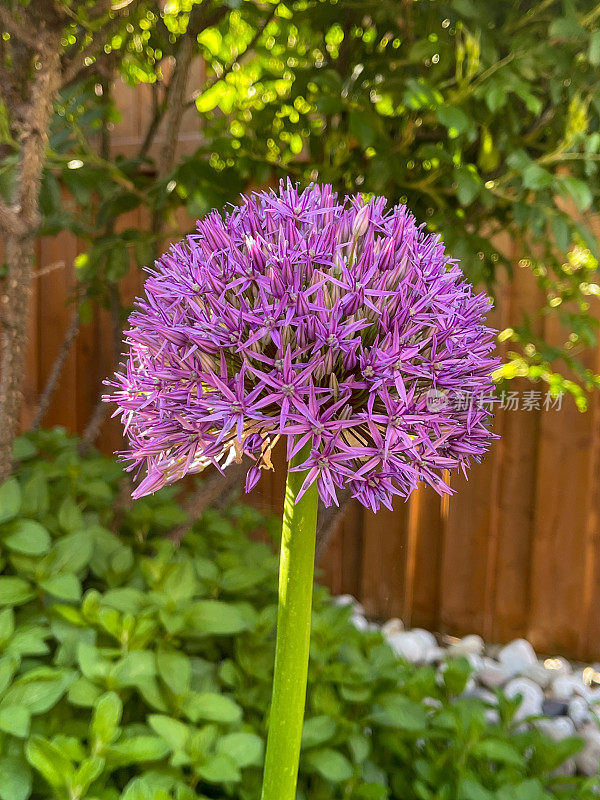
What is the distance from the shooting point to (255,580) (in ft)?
2.51

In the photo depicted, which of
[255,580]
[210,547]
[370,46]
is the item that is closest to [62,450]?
[210,547]

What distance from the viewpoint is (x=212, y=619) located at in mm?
681

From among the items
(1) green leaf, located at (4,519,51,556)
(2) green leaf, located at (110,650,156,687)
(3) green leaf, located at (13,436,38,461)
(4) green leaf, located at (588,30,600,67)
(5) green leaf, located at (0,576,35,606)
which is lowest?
(2) green leaf, located at (110,650,156,687)

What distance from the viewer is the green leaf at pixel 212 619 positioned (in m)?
0.67

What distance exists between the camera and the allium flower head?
0.32 metres

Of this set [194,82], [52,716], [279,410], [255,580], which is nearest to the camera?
[279,410]

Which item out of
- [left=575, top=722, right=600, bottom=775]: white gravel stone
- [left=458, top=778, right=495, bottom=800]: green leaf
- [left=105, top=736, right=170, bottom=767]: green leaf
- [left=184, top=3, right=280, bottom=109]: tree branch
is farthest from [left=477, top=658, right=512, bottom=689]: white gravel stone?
[left=184, top=3, right=280, bottom=109]: tree branch

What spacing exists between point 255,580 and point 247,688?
0.11 metres

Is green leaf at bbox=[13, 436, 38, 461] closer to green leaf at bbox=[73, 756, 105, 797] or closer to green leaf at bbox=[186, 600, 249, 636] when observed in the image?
green leaf at bbox=[186, 600, 249, 636]

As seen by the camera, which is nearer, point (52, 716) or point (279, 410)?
point (279, 410)

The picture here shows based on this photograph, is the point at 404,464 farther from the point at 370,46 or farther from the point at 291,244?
the point at 370,46

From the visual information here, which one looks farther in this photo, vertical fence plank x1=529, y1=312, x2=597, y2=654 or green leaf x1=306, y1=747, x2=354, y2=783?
vertical fence plank x1=529, y1=312, x2=597, y2=654

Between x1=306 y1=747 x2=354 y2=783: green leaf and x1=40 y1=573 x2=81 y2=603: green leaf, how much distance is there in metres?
0.27

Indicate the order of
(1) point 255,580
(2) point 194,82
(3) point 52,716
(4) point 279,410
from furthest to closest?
1. (2) point 194,82
2. (1) point 255,580
3. (3) point 52,716
4. (4) point 279,410
